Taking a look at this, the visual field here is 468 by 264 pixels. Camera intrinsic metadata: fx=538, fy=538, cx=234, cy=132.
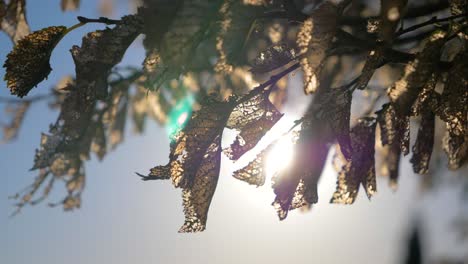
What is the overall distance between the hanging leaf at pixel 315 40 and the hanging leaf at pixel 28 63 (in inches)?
21.8

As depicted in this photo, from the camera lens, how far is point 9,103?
13.0ft

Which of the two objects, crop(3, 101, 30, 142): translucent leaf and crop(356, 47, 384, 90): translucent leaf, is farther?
crop(3, 101, 30, 142): translucent leaf

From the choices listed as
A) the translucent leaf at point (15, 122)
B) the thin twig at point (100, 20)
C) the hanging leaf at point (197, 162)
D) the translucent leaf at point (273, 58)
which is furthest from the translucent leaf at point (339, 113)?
the translucent leaf at point (15, 122)

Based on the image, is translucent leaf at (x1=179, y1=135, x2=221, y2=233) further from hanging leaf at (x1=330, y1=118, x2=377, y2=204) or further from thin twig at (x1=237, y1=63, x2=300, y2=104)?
hanging leaf at (x1=330, y1=118, x2=377, y2=204)

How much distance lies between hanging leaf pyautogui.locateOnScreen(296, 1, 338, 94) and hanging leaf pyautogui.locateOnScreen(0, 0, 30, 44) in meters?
1.03

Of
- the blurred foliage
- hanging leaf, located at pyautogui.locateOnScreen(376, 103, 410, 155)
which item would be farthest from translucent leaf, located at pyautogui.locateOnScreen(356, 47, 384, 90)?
hanging leaf, located at pyautogui.locateOnScreen(376, 103, 410, 155)

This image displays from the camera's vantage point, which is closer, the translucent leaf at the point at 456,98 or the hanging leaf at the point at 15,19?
the translucent leaf at the point at 456,98

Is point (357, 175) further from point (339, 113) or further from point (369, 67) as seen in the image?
point (369, 67)

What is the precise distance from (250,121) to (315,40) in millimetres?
295

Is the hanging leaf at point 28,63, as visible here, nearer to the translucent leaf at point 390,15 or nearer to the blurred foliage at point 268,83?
the blurred foliage at point 268,83

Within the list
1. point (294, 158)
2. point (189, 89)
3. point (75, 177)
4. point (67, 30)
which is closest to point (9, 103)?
point (75, 177)

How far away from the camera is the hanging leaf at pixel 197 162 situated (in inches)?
47.5

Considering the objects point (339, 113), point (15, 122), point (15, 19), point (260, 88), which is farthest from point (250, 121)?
point (15, 122)

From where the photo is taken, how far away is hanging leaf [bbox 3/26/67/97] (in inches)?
44.9
